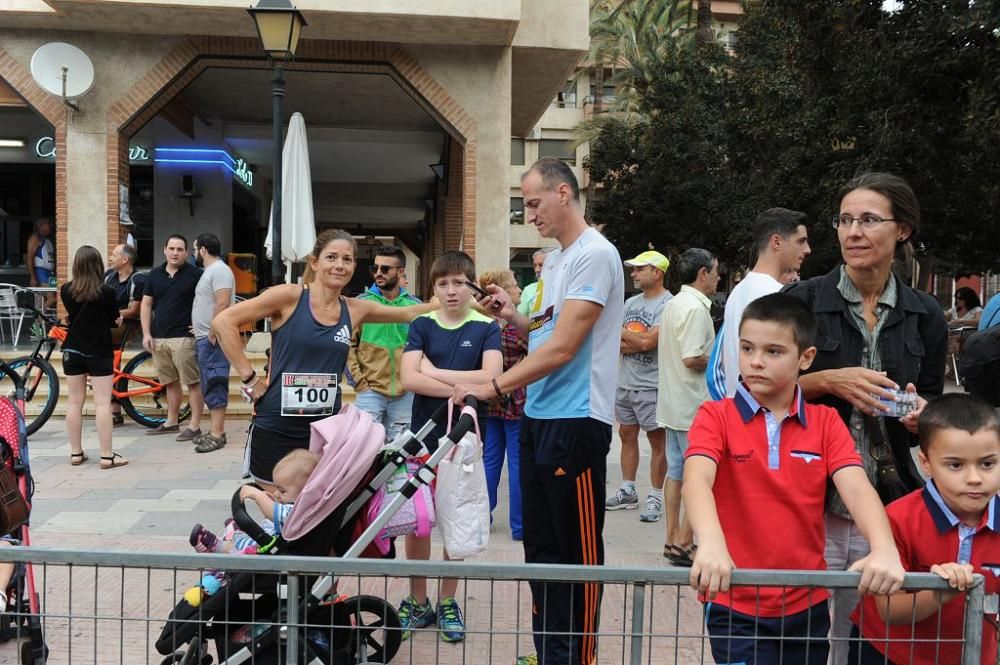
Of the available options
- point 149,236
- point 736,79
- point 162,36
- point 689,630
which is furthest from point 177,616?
point 736,79

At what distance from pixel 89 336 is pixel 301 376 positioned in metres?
4.04

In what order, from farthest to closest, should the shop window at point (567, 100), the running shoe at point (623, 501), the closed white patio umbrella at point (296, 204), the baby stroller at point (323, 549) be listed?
the shop window at point (567, 100), the closed white patio umbrella at point (296, 204), the running shoe at point (623, 501), the baby stroller at point (323, 549)

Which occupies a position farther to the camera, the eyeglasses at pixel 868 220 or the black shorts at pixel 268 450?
the black shorts at pixel 268 450

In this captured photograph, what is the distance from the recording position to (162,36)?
12.1m

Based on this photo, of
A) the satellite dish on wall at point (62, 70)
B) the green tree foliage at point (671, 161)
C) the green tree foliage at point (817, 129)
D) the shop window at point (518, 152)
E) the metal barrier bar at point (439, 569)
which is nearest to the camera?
the metal barrier bar at point (439, 569)

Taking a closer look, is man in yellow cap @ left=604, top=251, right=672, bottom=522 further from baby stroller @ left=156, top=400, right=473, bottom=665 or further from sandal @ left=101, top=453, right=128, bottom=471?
sandal @ left=101, top=453, right=128, bottom=471

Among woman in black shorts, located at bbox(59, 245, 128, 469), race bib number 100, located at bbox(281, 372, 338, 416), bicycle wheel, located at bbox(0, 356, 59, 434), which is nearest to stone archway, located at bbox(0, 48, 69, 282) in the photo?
bicycle wheel, located at bbox(0, 356, 59, 434)

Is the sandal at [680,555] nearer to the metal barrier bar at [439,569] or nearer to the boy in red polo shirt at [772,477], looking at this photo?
the boy in red polo shirt at [772,477]

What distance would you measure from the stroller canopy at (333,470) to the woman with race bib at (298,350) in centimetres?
96

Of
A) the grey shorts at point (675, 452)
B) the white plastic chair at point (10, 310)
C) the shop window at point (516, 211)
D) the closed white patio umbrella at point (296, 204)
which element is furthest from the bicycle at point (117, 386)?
the shop window at point (516, 211)

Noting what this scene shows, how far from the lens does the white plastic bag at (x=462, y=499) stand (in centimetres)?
370

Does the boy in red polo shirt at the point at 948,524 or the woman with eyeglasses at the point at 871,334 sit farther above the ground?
the woman with eyeglasses at the point at 871,334

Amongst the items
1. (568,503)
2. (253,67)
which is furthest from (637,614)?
(253,67)

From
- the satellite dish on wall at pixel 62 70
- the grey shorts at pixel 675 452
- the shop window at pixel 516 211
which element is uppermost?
the shop window at pixel 516 211
